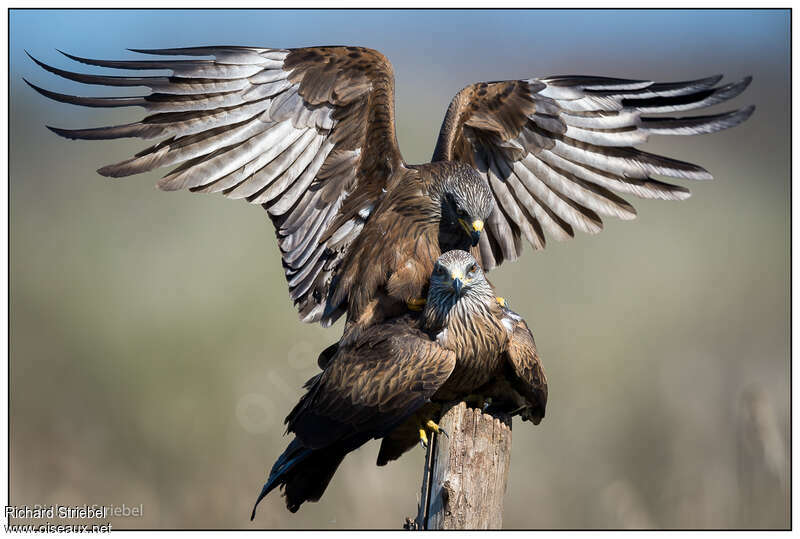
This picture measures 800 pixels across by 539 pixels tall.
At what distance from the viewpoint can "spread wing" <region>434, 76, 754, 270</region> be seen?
553 centimetres

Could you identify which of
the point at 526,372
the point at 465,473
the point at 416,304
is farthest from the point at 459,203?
the point at 465,473

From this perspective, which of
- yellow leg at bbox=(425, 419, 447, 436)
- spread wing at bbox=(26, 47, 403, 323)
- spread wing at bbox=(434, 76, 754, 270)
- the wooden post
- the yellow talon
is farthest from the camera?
spread wing at bbox=(434, 76, 754, 270)

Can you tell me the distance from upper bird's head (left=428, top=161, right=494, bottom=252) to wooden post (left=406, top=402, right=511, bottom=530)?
0.95 meters

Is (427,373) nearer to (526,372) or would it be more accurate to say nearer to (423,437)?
(423,437)

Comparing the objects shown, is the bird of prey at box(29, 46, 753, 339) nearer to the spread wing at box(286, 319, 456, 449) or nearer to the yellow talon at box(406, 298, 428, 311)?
the yellow talon at box(406, 298, 428, 311)

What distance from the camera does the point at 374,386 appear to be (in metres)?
4.52

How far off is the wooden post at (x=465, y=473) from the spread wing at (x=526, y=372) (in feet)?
0.67

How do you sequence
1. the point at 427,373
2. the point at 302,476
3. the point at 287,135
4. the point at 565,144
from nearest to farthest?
1. the point at 427,373
2. the point at 302,476
3. the point at 287,135
4. the point at 565,144

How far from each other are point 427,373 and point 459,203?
0.98 metres

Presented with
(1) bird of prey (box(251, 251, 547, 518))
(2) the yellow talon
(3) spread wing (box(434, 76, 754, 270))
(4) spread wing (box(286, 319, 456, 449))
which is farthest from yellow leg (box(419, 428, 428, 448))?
(3) spread wing (box(434, 76, 754, 270))

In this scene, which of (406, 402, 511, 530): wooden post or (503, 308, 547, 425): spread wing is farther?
(503, 308, 547, 425): spread wing

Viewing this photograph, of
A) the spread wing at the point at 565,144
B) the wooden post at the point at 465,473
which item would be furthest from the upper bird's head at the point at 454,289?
the spread wing at the point at 565,144

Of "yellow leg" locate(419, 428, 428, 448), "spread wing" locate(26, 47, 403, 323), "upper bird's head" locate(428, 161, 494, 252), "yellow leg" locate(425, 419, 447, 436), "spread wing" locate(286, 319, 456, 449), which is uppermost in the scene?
"spread wing" locate(26, 47, 403, 323)

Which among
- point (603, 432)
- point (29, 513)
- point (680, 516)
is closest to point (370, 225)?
point (29, 513)
